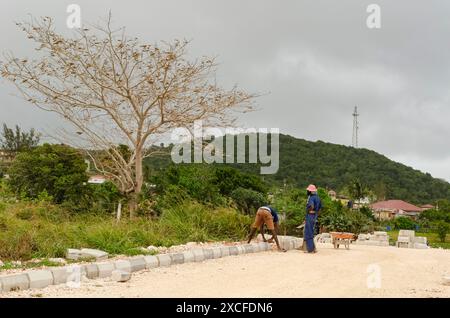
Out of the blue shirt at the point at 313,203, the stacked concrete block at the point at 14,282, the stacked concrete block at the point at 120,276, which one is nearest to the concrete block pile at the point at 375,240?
the blue shirt at the point at 313,203

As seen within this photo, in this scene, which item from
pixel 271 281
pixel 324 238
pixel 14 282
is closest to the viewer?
pixel 14 282

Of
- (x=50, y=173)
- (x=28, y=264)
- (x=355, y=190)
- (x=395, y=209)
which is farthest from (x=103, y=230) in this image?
(x=395, y=209)

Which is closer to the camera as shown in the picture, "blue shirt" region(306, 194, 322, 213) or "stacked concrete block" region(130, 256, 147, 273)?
"stacked concrete block" region(130, 256, 147, 273)

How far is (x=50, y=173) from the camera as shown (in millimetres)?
30234

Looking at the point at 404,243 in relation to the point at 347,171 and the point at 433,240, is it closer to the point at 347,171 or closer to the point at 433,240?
the point at 433,240

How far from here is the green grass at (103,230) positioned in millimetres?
8539

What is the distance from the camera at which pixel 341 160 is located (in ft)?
213

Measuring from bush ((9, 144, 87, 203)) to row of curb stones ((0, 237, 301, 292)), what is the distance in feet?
61.8

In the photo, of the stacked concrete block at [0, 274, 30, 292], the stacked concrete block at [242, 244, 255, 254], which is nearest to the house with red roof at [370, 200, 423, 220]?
the stacked concrete block at [242, 244, 255, 254]

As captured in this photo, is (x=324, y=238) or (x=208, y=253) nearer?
(x=208, y=253)

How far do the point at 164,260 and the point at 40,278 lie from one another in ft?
8.06

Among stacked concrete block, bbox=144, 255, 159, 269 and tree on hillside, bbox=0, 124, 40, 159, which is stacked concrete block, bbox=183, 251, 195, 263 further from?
tree on hillside, bbox=0, 124, 40, 159

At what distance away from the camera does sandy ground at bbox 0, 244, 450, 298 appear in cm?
645

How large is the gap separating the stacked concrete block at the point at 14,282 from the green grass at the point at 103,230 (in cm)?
185
